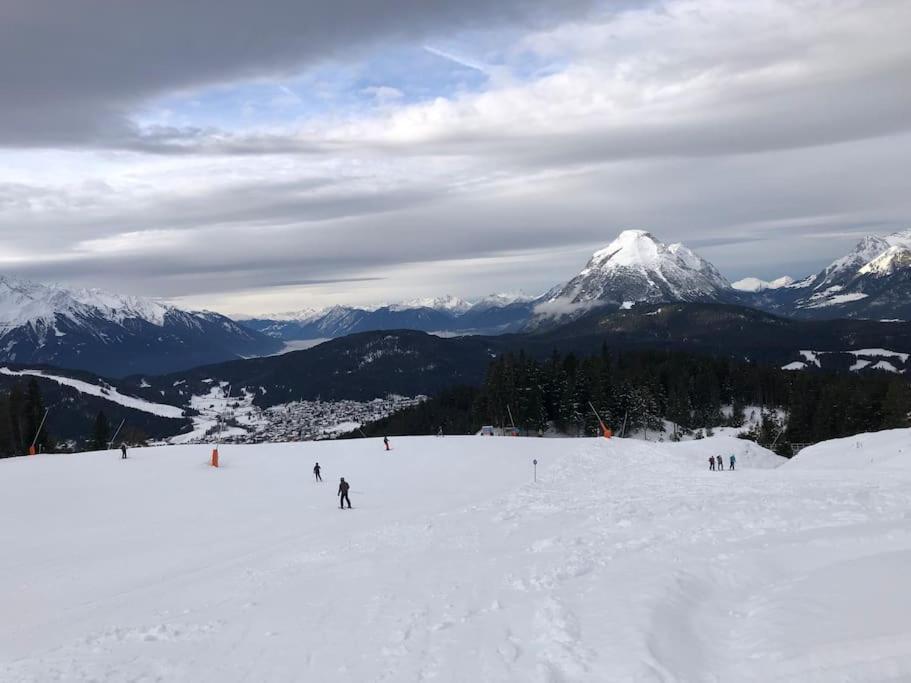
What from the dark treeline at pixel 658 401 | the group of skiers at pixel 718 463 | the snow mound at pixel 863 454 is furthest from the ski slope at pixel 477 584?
the dark treeline at pixel 658 401

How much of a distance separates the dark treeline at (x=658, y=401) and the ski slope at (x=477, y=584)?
4810cm

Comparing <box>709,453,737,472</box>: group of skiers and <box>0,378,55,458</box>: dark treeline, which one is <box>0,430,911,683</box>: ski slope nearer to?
<box>709,453,737,472</box>: group of skiers

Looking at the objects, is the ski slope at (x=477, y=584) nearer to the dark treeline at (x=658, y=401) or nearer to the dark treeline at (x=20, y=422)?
the dark treeline at (x=658, y=401)

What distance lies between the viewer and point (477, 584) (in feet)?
50.4

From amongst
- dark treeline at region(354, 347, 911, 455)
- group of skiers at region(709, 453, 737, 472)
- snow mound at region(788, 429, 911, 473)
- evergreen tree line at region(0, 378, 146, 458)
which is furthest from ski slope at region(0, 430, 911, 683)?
evergreen tree line at region(0, 378, 146, 458)

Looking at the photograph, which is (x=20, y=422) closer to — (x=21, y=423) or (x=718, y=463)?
(x=21, y=423)

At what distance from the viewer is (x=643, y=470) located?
38531 millimetres

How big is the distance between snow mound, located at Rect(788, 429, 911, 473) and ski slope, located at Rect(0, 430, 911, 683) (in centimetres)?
328

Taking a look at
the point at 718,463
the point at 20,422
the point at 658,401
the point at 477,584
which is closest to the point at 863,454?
the point at 718,463

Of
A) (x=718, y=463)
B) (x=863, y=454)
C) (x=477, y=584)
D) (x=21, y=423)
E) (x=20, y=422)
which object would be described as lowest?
(x=21, y=423)

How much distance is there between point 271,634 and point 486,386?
76.7 meters

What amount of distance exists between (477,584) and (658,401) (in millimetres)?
83418

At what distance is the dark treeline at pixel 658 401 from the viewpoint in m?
80.9

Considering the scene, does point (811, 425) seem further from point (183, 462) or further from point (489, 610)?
point (489, 610)
